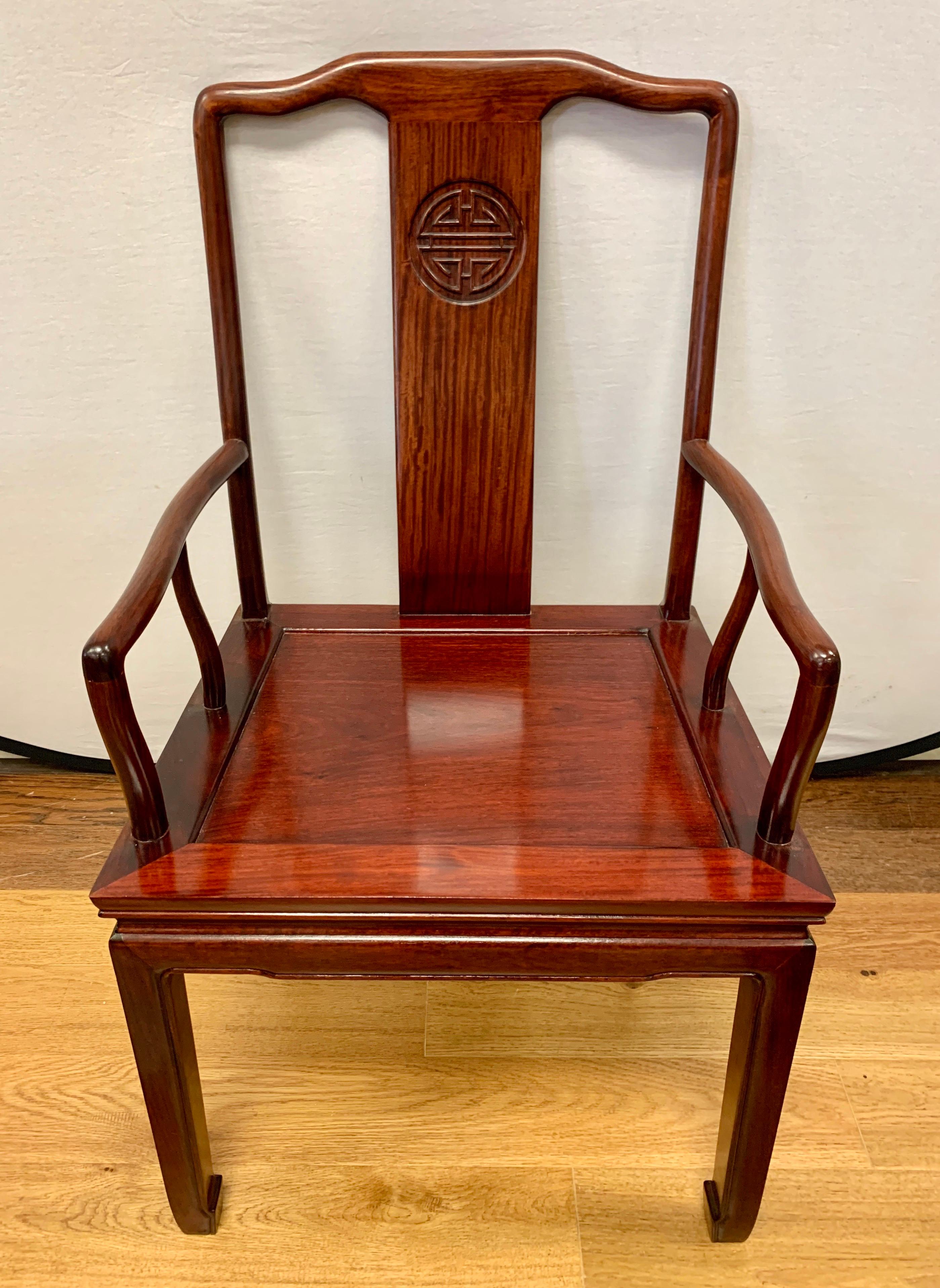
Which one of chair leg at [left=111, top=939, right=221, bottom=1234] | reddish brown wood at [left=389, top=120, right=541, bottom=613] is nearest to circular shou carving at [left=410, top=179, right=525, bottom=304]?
reddish brown wood at [left=389, top=120, right=541, bottom=613]

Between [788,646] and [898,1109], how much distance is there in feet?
2.17

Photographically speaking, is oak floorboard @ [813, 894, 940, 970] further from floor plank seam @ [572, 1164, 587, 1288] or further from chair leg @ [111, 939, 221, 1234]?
chair leg @ [111, 939, 221, 1234]

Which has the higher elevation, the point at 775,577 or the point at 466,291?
the point at 466,291

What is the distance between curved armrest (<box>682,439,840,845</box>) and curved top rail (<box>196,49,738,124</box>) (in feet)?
1.28

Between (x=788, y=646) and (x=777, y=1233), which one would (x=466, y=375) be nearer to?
(x=788, y=646)

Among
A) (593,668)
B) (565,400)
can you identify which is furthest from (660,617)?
(565,400)

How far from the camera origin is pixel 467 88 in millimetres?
1054

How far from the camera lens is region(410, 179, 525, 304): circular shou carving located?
43.1 inches

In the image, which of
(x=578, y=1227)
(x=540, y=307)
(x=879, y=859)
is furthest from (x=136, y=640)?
(x=879, y=859)

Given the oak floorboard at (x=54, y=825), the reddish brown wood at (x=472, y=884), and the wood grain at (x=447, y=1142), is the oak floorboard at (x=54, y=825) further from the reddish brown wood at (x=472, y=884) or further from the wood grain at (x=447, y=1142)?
the reddish brown wood at (x=472, y=884)

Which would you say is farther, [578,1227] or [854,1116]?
[854,1116]

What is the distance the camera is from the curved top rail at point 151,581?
79cm

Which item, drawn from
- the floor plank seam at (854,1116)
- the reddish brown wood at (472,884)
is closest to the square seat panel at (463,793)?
the reddish brown wood at (472,884)

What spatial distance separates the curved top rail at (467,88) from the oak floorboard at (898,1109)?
3.59 ft
